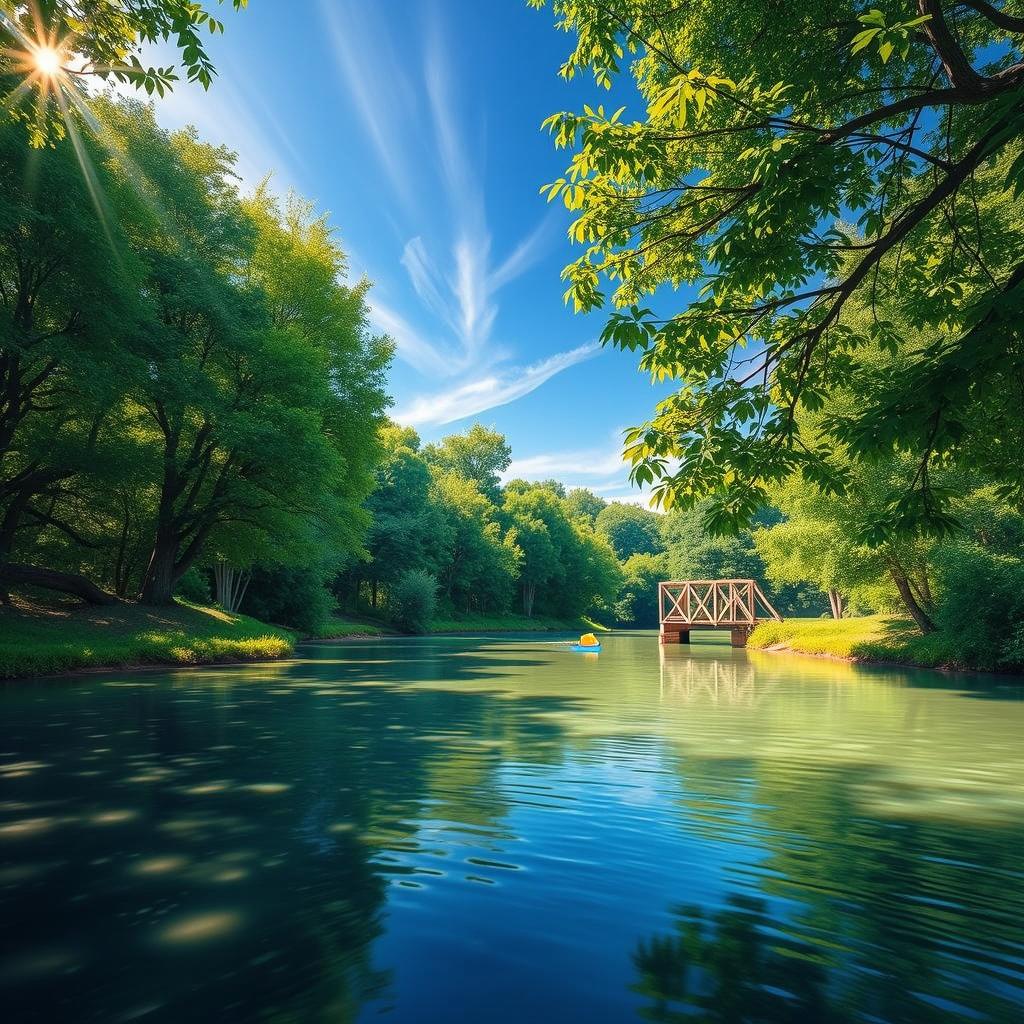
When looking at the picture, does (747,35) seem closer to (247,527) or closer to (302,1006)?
(302,1006)

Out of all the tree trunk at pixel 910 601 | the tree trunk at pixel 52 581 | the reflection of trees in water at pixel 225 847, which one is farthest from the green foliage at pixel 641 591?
the reflection of trees in water at pixel 225 847

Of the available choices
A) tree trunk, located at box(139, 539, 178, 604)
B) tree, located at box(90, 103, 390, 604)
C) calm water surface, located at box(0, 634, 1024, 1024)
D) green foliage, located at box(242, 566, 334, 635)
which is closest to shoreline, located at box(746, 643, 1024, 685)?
calm water surface, located at box(0, 634, 1024, 1024)

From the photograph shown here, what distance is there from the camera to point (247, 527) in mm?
27172

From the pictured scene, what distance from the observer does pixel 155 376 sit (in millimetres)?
21438

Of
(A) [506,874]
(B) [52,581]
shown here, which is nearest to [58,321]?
(B) [52,581]

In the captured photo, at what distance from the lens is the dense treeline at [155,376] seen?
58.4 ft

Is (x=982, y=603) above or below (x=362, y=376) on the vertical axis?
below

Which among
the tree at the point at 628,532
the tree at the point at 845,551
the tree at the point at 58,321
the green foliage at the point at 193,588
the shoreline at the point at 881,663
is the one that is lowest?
the shoreline at the point at 881,663

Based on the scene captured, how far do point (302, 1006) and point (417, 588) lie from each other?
1829 inches

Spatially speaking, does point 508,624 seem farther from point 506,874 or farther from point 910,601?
point 506,874

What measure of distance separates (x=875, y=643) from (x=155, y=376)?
101 ft

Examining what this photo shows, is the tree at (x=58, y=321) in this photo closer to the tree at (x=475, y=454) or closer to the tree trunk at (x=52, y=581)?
the tree trunk at (x=52, y=581)

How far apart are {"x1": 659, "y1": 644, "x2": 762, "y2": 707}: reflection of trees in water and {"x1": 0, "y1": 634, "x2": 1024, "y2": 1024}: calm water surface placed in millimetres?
5039

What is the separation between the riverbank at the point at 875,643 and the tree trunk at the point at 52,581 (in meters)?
30.5
